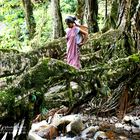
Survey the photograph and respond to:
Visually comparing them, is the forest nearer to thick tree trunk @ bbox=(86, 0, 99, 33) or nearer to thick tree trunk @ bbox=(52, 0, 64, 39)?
thick tree trunk @ bbox=(86, 0, 99, 33)

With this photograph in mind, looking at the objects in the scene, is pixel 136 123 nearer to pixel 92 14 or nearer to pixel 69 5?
pixel 92 14

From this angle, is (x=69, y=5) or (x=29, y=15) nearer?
(x=29, y=15)

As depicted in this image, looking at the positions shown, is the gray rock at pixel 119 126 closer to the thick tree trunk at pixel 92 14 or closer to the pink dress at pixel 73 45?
the pink dress at pixel 73 45

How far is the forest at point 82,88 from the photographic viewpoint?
11.5ft

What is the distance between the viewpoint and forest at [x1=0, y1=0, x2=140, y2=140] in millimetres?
3508

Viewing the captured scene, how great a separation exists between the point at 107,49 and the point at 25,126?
3828mm

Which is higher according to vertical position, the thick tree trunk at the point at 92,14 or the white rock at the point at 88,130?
the thick tree trunk at the point at 92,14

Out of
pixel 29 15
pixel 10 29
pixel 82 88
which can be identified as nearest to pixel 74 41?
pixel 82 88

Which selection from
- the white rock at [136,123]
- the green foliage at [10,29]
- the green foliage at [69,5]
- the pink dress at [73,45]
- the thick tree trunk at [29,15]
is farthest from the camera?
the green foliage at [69,5]

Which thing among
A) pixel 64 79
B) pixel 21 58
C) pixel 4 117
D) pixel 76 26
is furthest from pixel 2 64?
pixel 4 117

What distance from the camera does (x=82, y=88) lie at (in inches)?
171

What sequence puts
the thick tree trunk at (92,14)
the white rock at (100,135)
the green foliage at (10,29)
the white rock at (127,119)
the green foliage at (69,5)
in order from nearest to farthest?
1. the white rock at (100,135)
2. the white rock at (127,119)
3. the thick tree trunk at (92,14)
4. the green foliage at (10,29)
5. the green foliage at (69,5)

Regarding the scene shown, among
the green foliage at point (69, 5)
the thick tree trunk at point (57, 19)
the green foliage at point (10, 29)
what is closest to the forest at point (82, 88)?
the thick tree trunk at point (57, 19)

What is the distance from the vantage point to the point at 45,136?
5.85 meters
